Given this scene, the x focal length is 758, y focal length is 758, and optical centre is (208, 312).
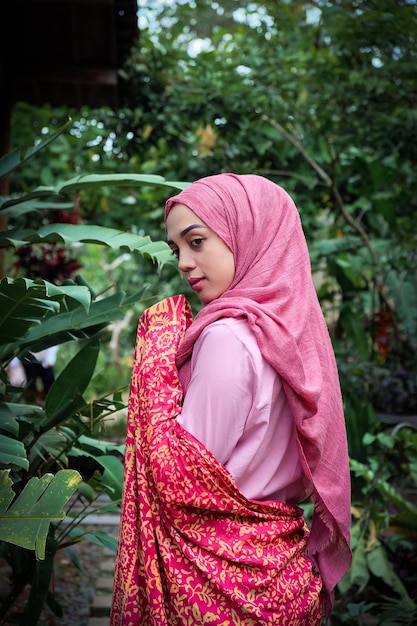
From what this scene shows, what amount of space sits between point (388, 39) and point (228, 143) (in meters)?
1.44

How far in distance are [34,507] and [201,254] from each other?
66 centimetres

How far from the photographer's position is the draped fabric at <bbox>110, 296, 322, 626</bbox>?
149cm

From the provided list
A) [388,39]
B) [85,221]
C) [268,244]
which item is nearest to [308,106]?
[388,39]

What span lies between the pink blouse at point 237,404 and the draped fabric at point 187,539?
4 cm

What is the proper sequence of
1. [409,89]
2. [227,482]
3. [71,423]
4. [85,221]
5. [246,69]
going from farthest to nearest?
[85,221] → [246,69] → [409,89] → [71,423] → [227,482]

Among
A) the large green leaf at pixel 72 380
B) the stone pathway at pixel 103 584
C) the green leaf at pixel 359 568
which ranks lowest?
the stone pathway at pixel 103 584

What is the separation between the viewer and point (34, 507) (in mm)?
1656

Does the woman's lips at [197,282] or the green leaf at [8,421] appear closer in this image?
the woman's lips at [197,282]

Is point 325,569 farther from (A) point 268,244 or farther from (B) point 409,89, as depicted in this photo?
(B) point 409,89

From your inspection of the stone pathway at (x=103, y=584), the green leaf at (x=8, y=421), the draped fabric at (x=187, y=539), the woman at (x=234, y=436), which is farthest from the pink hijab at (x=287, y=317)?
the stone pathway at (x=103, y=584)

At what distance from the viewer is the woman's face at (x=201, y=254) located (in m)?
1.64

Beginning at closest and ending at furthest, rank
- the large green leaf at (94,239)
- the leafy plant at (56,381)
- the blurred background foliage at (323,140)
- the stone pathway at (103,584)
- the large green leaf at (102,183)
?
the leafy plant at (56,381) < the large green leaf at (94,239) < the large green leaf at (102,183) < the stone pathway at (103,584) < the blurred background foliage at (323,140)

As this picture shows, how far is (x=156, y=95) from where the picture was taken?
6.02 meters

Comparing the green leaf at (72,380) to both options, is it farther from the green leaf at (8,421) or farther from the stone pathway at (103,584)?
the stone pathway at (103,584)
